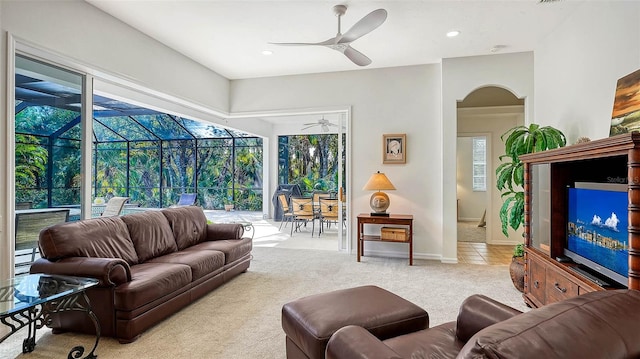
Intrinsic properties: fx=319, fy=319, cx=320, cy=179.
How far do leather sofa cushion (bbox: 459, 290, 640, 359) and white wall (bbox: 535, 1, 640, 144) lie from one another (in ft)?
7.71

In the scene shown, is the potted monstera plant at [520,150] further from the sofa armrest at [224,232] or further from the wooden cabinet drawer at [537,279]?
the sofa armrest at [224,232]

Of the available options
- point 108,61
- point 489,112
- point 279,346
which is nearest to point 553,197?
point 279,346

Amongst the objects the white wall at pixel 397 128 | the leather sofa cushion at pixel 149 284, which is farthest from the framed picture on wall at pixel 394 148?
the leather sofa cushion at pixel 149 284

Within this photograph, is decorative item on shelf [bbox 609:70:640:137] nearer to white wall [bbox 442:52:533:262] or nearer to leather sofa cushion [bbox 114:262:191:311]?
white wall [bbox 442:52:533:262]

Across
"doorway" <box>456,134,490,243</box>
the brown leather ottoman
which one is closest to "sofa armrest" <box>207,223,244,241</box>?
the brown leather ottoman

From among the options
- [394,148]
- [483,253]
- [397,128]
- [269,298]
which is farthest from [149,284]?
[483,253]

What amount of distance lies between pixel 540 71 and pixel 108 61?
199 inches

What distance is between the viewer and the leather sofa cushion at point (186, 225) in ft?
12.0

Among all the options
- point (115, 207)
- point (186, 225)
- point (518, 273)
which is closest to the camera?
point (518, 273)

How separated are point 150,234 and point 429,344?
2.85 m

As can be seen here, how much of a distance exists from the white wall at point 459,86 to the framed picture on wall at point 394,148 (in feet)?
1.89

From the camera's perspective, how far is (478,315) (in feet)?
4.93

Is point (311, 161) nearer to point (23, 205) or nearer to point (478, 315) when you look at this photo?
point (23, 205)

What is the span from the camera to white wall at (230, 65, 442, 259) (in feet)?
15.8
